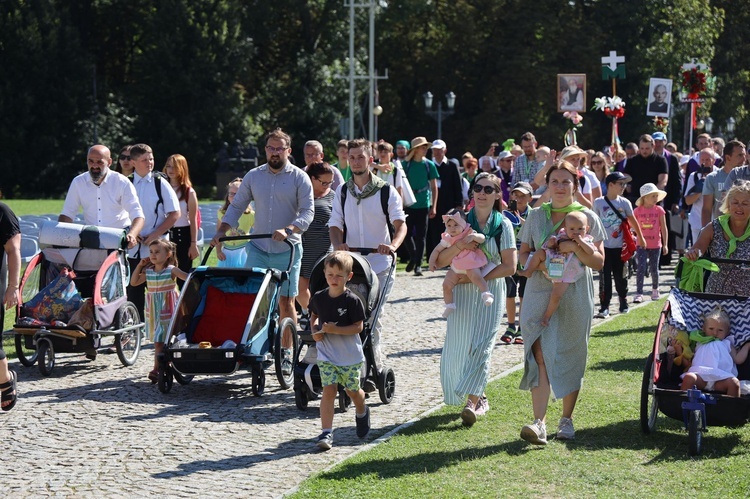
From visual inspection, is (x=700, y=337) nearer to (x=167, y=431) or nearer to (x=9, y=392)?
(x=167, y=431)

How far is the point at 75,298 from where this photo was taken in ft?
35.3

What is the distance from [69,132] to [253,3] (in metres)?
10.4

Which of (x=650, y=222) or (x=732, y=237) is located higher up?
(x=732, y=237)

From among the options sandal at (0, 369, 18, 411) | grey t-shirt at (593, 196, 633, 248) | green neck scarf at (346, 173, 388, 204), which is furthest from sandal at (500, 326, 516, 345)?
sandal at (0, 369, 18, 411)

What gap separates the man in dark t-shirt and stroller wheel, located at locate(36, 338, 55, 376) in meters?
9.48

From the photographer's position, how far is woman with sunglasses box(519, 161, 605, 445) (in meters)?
7.79

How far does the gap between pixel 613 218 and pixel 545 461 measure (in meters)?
6.93

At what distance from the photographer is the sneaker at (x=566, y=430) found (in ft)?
25.6

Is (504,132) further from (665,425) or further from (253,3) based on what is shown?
(665,425)

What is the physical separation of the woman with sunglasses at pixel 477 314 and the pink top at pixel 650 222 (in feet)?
22.8

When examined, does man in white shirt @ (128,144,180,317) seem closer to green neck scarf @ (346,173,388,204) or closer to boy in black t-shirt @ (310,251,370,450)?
green neck scarf @ (346,173,388,204)

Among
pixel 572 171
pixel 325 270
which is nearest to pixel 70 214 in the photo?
pixel 325 270

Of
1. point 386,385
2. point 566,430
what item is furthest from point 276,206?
point 566,430

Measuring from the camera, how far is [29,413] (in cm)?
888
